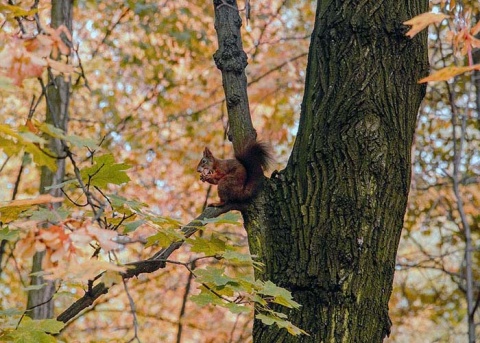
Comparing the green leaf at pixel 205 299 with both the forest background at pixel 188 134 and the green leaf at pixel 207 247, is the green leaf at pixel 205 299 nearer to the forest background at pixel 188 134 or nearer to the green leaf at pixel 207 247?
the green leaf at pixel 207 247

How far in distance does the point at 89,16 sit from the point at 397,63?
548 cm

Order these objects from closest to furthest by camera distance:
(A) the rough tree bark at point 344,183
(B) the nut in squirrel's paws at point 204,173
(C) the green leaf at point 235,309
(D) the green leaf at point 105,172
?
(C) the green leaf at point 235,309
(D) the green leaf at point 105,172
(A) the rough tree bark at point 344,183
(B) the nut in squirrel's paws at point 204,173

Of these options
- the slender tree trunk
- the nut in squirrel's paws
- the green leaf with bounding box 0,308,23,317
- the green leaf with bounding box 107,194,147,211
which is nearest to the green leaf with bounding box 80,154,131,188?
the green leaf with bounding box 107,194,147,211

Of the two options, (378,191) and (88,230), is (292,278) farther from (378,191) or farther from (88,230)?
(88,230)

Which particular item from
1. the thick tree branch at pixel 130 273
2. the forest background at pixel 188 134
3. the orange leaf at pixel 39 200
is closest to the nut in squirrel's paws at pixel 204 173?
the thick tree branch at pixel 130 273

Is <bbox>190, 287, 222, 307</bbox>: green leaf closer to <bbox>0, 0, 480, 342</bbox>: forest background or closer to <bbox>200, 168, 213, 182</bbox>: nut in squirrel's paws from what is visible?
<bbox>200, 168, 213, 182</bbox>: nut in squirrel's paws

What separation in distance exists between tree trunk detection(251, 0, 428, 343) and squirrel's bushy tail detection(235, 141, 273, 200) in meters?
0.07

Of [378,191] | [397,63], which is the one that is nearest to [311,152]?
[378,191]

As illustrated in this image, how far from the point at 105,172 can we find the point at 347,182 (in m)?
0.83

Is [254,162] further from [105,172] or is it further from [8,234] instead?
[8,234]

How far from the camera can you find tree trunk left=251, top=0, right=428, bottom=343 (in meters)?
2.33

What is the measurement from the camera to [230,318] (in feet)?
25.4

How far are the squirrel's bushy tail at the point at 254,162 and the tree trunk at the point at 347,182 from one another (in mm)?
72

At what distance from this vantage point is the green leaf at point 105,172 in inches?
78.6
